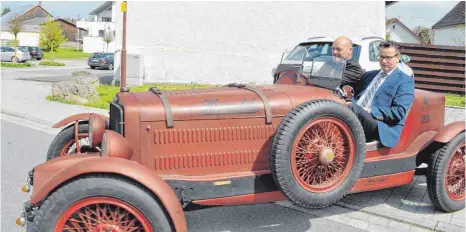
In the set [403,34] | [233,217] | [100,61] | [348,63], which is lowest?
[233,217]

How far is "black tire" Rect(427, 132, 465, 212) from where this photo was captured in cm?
418

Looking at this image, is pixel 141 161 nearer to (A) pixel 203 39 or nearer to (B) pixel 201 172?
(B) pixel 201 172

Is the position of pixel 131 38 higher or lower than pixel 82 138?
higher

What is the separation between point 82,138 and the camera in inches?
176

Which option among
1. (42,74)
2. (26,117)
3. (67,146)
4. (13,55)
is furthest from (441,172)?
(13,55)

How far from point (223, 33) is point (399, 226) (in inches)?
510

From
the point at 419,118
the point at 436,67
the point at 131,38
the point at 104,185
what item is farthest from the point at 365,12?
the point at 104,185

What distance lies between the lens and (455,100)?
12.0 meters

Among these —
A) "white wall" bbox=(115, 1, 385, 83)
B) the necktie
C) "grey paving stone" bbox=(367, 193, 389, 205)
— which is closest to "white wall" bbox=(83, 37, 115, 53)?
"white wall" bbox=(115, 1, 385, 83)

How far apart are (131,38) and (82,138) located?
40.3ft

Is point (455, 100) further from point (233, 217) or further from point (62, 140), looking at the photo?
point (62, 140)

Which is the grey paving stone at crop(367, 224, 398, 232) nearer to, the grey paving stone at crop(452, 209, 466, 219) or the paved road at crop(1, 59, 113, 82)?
the grey paving stone at crop(452, 209, 466, 219)

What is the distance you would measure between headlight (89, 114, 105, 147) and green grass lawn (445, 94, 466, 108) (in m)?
10.00

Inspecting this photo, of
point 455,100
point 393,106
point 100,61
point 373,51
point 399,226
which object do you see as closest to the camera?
point 393,106
